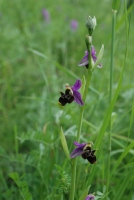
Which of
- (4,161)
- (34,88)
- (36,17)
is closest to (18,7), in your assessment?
(36,17)

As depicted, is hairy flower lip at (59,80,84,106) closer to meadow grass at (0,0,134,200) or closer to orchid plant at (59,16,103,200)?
orchid plant at (59,16,103,200)

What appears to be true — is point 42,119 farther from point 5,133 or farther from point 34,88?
point 34,88

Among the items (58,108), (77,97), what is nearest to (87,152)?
(77,97)

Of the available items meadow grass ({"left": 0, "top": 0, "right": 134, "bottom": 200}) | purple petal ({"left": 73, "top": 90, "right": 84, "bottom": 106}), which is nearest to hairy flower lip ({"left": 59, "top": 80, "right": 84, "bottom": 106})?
purple petal ({"left": 73, "top": 90, "right": 84, "bottom": 106})

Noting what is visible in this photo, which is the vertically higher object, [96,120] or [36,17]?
[36,17]

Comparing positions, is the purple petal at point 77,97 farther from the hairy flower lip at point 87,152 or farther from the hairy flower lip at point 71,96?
the hairy flower lip at point 87,152

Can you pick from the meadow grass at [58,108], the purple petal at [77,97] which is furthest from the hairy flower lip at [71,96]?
the meadow grass at [58,108]

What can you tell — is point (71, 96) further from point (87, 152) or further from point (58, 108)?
point (58, 108)

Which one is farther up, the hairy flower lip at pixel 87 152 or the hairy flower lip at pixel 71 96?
the hairy flower lip at pixel 71 96
